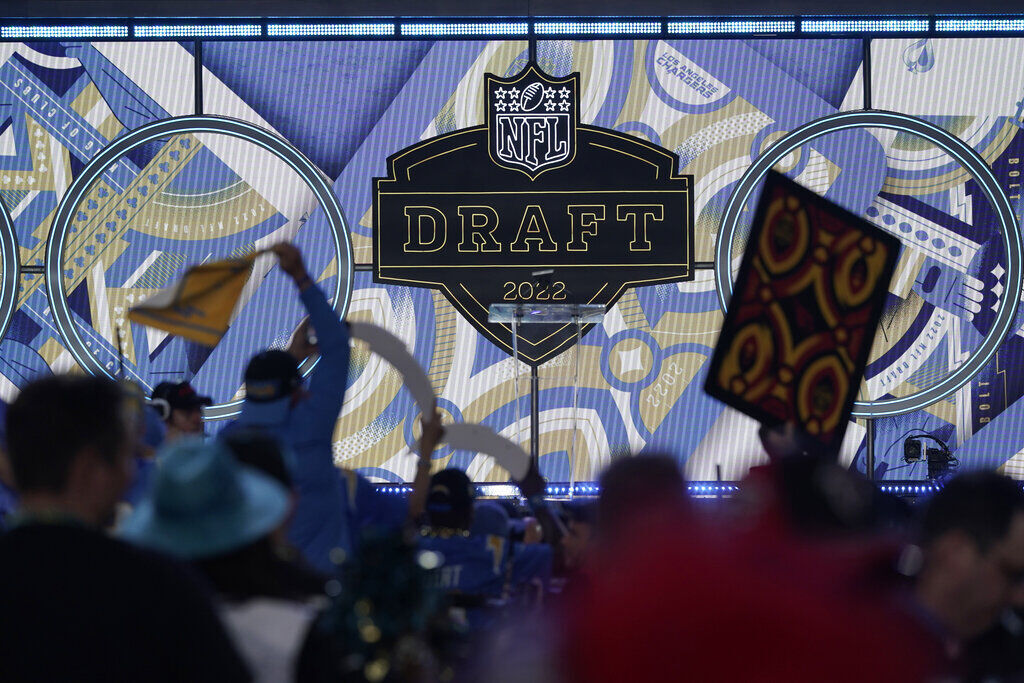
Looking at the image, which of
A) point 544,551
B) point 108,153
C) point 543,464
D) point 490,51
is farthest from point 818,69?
point 544,551

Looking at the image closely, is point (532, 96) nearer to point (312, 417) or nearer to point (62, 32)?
point (62, 32)

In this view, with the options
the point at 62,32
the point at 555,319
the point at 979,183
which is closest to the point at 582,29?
the point at 555,319

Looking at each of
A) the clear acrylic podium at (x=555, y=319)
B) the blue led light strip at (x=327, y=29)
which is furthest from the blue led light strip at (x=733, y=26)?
the clear acrylic podium at (x=555, y=319)

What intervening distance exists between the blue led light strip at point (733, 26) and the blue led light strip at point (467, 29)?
1061mm

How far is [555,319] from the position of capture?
24.3ft

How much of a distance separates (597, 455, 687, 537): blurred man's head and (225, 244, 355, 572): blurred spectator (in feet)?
4.47

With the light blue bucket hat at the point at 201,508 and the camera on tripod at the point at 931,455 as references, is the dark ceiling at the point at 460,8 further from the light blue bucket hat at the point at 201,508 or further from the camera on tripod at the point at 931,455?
the light blue bucket hat at the point at 201,508

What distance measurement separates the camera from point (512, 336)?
8.20 meters

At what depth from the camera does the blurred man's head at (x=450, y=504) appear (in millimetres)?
3488

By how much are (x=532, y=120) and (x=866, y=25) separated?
240cm

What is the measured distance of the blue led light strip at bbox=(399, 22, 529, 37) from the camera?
27.2ft

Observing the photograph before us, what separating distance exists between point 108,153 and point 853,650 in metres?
7.76

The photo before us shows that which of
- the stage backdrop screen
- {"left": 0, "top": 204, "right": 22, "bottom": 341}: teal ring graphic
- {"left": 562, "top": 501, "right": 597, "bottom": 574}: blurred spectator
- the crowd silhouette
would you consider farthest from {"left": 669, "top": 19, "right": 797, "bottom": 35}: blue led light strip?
the crowd silhouette

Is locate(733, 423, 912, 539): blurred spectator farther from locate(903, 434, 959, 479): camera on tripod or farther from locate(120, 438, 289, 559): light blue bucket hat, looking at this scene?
locate(903, 434, 959, 479): camera on tripod
